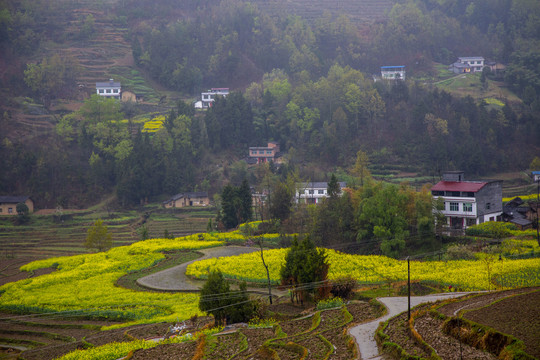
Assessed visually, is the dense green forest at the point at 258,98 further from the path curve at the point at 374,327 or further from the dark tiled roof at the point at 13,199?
the path curve at the point at 374,327

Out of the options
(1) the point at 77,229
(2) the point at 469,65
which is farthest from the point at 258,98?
(1) the point at 77,229

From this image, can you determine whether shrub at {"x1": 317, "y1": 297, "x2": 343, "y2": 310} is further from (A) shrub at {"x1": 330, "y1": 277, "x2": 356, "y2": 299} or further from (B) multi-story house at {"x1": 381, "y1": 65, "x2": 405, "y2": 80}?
(B) multi-story house at {"x1": 381, "y1": 65, "x2": 405, "y2": 80}

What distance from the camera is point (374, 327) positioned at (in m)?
16.7

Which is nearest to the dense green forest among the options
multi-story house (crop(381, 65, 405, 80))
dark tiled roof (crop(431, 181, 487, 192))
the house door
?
multi-story house (crop(381, 65, 405, 80))

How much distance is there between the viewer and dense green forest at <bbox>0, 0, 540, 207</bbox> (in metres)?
60.7

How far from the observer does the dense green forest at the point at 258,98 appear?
199ft

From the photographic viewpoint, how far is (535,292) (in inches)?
593

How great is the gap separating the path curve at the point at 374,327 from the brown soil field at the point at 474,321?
0.57 metres

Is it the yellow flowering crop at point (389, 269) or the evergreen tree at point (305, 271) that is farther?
the evergreen tree at point (305, 271)

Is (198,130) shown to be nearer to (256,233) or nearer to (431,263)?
(256,233)

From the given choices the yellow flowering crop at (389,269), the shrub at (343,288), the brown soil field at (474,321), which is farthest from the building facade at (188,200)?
the brown soil field at (474,321)

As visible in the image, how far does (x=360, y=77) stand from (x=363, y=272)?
51427 millimetres

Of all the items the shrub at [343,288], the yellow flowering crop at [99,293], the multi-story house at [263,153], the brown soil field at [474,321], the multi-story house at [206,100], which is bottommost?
the yellow flowering crop at [99,293]

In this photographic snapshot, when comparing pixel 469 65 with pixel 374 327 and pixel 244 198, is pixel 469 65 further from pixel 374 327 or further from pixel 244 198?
pixel 374 327
